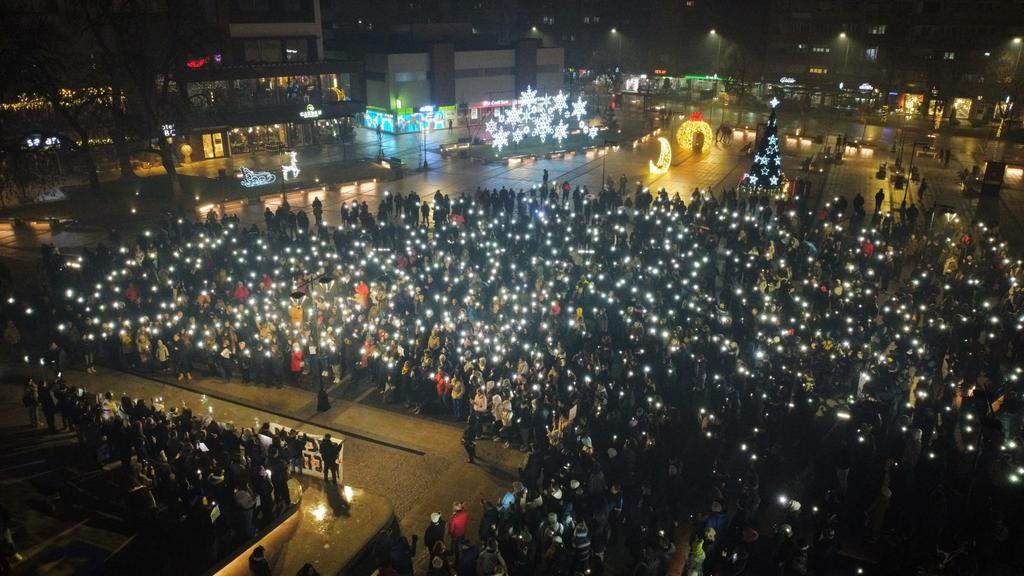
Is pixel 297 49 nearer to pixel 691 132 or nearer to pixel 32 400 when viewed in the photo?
pixel 691 132

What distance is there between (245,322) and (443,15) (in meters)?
88.5

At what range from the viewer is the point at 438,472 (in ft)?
44.9

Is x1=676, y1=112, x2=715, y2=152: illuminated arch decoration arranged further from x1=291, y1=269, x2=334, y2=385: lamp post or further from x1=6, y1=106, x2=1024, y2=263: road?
x1=291, y1=269, x2=334, y2=385: lamp post

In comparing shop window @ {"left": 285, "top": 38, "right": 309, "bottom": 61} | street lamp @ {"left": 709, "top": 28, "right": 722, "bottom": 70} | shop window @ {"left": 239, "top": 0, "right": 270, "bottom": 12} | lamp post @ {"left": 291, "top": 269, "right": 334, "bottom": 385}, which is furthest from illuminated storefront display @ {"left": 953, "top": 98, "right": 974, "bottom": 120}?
lamp post @ {"left": 291, "top": 269, "right": 334, "bottom": 385}

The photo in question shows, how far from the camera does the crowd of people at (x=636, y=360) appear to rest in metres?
11.0

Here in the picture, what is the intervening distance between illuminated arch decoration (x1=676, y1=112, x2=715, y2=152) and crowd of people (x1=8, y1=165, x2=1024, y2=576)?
19445mm

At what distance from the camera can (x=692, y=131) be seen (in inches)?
1736

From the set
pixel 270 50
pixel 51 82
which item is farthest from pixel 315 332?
pixel 270 50

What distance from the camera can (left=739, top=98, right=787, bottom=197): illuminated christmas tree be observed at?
30.3 meters

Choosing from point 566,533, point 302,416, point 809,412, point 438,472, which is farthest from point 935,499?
point 302,416

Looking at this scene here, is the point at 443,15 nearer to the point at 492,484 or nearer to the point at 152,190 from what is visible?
the point at 152,190

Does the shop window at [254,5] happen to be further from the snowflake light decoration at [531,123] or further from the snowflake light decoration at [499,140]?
the snowflake light decoration at [499,140]

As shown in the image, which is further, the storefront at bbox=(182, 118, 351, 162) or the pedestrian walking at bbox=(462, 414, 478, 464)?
the storefront at bbox=(182, 118, 351, 162)

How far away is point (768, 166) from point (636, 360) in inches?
753
